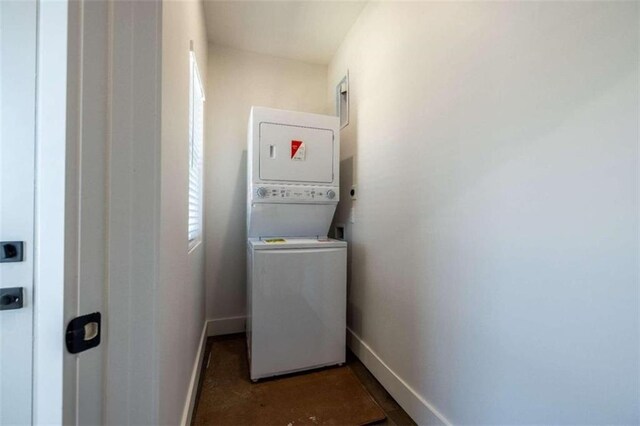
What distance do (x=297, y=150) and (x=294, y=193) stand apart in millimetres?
336

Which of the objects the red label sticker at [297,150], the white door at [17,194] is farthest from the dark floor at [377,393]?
the red label sticker at [297,150]

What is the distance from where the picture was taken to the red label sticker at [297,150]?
6.19 ft

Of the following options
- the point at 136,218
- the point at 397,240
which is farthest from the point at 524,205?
the point at 136,218

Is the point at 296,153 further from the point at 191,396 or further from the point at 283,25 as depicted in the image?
the point at 191,396

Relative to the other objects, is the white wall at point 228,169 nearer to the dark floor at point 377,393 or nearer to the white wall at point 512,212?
the dark floor at point 377,393

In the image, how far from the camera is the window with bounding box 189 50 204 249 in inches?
60.0

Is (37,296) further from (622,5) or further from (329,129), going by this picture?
(329,129)

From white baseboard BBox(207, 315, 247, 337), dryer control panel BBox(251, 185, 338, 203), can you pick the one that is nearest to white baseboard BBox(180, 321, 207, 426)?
white baseboard BBox(207, 315, 247, 337)

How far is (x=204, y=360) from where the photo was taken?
6.28 ft

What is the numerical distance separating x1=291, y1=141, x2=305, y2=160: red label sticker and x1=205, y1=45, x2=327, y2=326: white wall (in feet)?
2.55

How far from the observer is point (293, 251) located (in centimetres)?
173

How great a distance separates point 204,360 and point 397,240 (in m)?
1.74

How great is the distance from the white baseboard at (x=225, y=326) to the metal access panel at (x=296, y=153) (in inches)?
58.0

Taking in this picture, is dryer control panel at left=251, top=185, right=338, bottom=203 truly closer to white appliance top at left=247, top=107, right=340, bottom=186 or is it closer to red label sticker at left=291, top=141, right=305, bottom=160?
white appliance top at left=247, top=107, right=340, bottom=186
